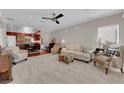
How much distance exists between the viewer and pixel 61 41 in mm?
7973

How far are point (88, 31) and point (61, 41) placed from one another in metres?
2.98

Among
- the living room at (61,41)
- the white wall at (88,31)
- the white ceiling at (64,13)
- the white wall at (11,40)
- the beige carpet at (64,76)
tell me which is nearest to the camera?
the beige carpet at (64,76)

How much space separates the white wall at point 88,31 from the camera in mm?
4089

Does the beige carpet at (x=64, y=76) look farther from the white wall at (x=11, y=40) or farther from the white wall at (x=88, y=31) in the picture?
the white wall at (x=11, y=40)

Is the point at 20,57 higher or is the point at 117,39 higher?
the point at 117,39

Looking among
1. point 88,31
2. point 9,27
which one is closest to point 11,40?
point 9,27

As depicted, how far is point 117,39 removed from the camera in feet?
13.9

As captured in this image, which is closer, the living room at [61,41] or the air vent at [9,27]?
the living room at [61,41]

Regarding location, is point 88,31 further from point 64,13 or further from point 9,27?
point 9,27

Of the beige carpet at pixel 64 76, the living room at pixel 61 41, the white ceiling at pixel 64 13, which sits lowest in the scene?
the beige carpet at pixel 64 76

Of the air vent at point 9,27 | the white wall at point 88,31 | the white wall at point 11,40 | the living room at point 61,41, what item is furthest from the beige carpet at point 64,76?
the air vent at point 9,27
